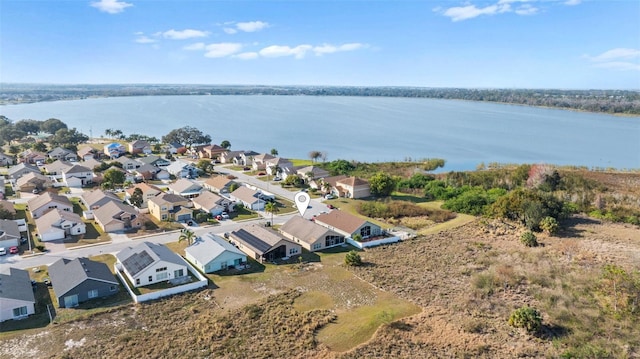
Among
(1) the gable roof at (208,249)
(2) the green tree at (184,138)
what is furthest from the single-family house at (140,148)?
(1) the gable roof at (208,249)

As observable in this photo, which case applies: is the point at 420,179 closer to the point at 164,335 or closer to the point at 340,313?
the point at 340,313

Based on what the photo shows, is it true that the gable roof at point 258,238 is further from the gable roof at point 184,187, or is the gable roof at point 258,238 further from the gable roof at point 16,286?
the gable roof at point 184,187

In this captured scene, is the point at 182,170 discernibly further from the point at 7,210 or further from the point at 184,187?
the point at 7,210

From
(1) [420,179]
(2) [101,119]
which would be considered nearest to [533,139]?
(1) [420,179]

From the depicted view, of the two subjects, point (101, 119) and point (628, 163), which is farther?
point (101, 119)

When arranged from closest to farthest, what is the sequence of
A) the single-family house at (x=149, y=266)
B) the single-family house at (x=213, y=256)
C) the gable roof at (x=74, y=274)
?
the gable roof at (x=74, y=274) < the single-family house at (x=149, y=266) < the single-family house at (x=213, y=256)

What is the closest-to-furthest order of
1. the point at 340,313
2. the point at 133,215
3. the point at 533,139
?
the point at 340,313, the point at 133,215, the point at 533,139
